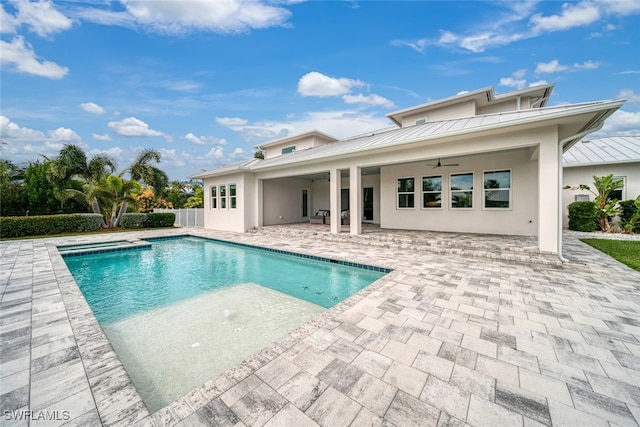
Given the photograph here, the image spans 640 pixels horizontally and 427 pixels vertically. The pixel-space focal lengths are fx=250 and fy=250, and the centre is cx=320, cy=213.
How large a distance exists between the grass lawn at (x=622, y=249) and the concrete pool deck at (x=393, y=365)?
2.07 meters

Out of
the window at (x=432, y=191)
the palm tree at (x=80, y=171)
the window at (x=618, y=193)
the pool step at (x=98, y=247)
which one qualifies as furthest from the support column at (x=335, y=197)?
the palm tree at (x=80, y=171)

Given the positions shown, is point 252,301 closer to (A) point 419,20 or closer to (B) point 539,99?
(A) point 419,20

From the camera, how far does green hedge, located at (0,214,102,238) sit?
11.3 metres

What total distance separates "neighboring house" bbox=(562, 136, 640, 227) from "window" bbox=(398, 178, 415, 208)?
7.33 metres

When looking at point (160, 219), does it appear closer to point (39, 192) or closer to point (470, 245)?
point (39, 192)

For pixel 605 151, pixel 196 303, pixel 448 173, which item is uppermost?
pixel 605 151

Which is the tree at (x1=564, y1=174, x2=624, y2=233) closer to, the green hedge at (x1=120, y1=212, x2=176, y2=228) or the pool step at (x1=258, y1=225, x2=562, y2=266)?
the pool step at (x1=258, y1=225, x2=562, y2=266)

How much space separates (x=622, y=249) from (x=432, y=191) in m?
5.52

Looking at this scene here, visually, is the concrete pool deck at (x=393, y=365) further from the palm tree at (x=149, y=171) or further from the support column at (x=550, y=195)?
the palm tree at (x=149, y=171)

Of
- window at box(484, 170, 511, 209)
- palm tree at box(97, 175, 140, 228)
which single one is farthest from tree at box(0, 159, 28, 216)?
window at box(484, 170, 511, 209)

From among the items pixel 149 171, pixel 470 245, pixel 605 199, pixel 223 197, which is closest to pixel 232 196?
pixel 223 197

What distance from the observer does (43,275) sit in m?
5.43

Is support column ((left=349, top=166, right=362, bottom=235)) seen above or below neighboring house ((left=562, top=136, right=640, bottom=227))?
below

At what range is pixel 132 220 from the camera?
15391 mm
